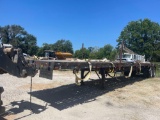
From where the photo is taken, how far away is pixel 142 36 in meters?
72.4

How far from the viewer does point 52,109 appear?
7793mm

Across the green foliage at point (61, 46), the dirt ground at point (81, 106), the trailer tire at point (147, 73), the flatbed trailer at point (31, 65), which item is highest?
the green foliage at point (61, 46)

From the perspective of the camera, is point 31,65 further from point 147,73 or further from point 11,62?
point 147,73

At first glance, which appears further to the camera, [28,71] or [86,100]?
[86,100]

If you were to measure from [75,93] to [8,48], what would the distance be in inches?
247

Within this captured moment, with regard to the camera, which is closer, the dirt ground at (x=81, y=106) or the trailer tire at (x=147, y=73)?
the dirt ground at (x=81, y=106)

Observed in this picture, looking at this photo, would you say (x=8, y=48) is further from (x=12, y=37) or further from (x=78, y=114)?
(x=12, y=37)

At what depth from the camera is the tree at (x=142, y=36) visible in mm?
69000

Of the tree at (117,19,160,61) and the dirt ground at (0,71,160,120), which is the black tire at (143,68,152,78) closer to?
the dirt ground at (0,71,160,120)

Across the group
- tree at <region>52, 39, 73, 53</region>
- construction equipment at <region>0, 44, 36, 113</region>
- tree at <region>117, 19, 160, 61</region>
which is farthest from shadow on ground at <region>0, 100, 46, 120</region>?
tree at <region>52, 39, 73, 53</region>

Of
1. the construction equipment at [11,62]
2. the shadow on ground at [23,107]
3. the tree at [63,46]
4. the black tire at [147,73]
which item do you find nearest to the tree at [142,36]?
the tree at [63,46]

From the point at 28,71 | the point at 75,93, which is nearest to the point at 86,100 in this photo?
the point at 75,93

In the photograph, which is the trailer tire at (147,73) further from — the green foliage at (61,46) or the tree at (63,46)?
the tree at (63,46)

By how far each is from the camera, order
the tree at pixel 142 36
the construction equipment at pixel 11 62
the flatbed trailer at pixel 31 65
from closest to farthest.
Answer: the construction equipment at pixel 11 62
the flatbed trailer at pixel 31 65
the tree at pixel 142 36
